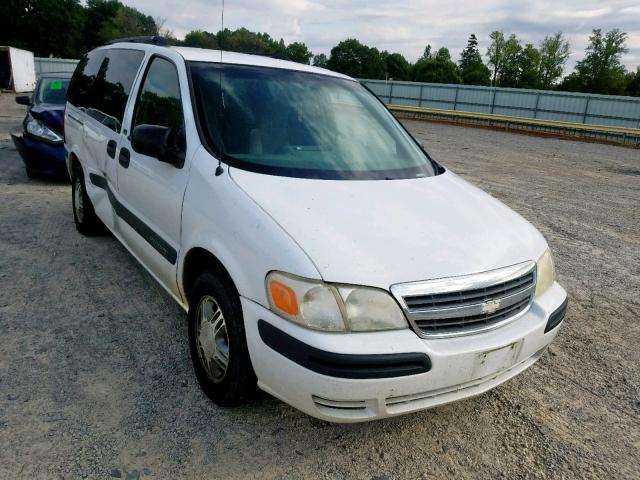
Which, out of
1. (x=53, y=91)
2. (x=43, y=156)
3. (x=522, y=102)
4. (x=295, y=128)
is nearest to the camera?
(x=295, y=128)

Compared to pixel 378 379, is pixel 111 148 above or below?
above

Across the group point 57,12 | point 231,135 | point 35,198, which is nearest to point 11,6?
point 57,12

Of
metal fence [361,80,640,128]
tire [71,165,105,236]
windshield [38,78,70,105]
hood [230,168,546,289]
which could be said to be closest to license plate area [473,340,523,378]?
hood [230,168,546,289]

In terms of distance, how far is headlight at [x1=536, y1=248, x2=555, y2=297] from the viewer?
2.54m

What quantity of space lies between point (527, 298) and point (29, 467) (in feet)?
7.70

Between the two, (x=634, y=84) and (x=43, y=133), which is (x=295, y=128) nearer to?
(x=43, y=133)

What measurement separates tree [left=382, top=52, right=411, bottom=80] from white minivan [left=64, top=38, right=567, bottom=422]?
87.8 meters

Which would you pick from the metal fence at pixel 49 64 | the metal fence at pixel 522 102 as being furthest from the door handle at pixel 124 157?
the metal fence at pixel 49 64

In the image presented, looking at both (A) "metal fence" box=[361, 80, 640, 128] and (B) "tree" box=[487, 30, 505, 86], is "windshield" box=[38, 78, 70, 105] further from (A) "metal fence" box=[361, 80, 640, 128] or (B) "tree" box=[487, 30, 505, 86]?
(B) "tree" box=[487, 30, 505, 86]

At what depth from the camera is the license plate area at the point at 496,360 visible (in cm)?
215

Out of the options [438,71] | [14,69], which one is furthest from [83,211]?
[438,71]

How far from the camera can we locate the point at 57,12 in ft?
224

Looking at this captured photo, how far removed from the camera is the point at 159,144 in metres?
2.78

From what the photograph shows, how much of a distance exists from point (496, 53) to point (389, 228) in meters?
80.5
